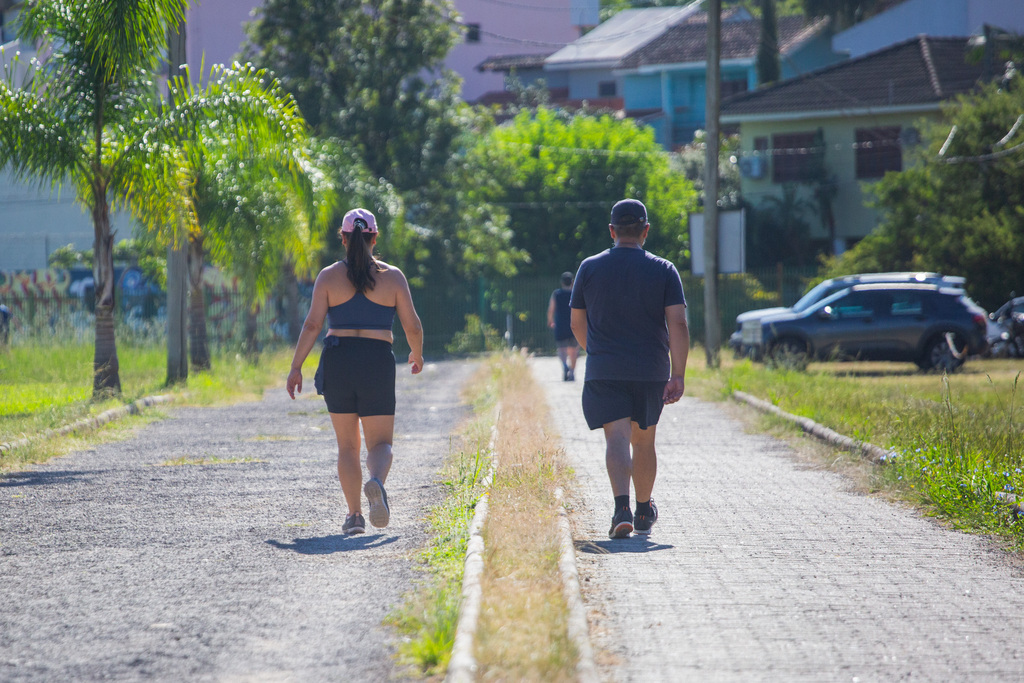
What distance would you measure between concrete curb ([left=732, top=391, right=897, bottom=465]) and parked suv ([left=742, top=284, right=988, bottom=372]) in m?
6.48

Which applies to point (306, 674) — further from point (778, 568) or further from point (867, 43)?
point (867, 43)

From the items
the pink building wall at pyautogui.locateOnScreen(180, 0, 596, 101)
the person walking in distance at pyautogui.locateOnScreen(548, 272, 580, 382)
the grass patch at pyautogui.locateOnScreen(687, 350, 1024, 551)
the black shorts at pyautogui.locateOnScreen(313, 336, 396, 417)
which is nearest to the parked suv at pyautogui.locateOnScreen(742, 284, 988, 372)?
the grass patch at pyautogui.locateOnScreen(687, 350, 1024, 551)

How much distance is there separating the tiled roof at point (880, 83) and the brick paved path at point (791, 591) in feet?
98.0

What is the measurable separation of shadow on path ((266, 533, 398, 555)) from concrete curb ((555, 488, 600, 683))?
1049mm

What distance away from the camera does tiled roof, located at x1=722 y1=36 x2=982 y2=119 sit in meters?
34.7

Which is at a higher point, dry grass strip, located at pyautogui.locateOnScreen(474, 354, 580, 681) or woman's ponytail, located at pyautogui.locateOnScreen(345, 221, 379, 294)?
woman's ponytail, located at pyautogui.locateOnScreen(345, 221, 379, 294)

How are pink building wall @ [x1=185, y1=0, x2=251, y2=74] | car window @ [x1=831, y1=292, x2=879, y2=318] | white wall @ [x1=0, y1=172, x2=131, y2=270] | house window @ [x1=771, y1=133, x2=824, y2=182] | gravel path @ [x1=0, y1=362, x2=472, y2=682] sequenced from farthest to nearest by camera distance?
pink building wall @ [x1=185, y1=0, x2=251, y2=74] < house window @ [x1=771, y1=133, x2=824, y2=182] < white wall @ [x1=0, y1=172, x2=131, y2=270] < car window @ [x1=831, y1=292, x2=879, y2=318] < gravel path @ [x1=0, y1=362, x2=472, y2=682]

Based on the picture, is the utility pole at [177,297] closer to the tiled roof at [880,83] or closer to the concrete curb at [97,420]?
the concrete curb at [97,420]

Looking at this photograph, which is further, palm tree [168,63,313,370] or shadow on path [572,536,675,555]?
palm tree [168,63,313,370]

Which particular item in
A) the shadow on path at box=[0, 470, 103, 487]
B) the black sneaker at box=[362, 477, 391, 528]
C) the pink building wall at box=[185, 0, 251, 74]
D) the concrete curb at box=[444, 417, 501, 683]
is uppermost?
the pink building wall at box=[185, 0, 251, 74]

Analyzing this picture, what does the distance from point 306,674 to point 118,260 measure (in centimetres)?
2767

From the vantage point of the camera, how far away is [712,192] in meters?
20.2

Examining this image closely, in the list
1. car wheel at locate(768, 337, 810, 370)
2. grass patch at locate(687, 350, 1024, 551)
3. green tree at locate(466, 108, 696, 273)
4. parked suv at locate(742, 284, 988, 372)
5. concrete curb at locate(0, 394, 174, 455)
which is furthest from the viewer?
green tree at locate(466, 108, 696, 273)

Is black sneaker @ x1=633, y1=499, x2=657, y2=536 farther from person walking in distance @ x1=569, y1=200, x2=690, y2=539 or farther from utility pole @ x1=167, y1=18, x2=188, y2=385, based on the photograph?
utility pole @ x1=167, y1=18, x2=188, y2=385
